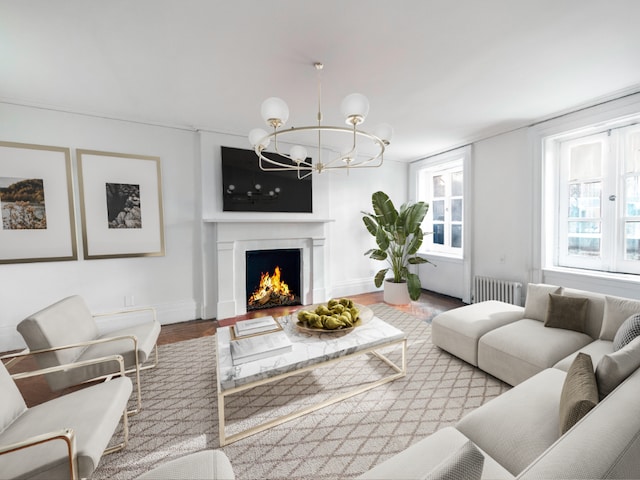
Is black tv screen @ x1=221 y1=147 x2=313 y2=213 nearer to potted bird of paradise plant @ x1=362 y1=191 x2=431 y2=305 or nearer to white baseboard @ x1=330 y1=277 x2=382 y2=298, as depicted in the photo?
potted bird of paradise plant @ x1=362 y1=191 x2=431 y2=305

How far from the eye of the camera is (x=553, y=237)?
3529 mm

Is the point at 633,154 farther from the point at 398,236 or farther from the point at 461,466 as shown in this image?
the point at 461,466

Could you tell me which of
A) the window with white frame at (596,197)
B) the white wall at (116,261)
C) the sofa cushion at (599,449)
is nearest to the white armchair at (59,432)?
the sofa cushion at (599,449)

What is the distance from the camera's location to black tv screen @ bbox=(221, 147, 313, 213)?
149 inches

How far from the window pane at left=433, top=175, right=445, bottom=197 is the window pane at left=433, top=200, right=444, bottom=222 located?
15 cm

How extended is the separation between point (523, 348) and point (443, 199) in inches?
136

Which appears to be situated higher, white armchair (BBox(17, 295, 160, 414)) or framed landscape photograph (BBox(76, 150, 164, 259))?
framed landscape photograph (BBox(76, 150, 164, 259))

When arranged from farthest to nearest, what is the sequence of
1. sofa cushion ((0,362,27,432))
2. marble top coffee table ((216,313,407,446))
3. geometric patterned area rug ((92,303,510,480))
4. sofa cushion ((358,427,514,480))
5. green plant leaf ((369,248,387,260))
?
green plant leaf ((369,248,387,260)), marble top coffee table ((216,313,407,446)), geometric patterned area rug ((92,303,510,480)), sofa cushion ((0,362,27,432)), sofa cushion ((358,427,514,480))

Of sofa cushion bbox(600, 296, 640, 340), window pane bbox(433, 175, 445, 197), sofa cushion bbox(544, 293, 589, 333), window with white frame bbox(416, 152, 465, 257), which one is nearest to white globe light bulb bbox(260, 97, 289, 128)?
sofa cushion bbox(544, 293, 589, 333)

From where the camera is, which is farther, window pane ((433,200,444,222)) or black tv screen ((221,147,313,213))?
window pane ((433,200,444,222))

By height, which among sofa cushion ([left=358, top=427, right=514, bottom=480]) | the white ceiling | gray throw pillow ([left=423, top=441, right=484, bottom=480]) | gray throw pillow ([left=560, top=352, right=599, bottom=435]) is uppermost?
the white ceiling

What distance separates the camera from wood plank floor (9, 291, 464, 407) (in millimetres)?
2220

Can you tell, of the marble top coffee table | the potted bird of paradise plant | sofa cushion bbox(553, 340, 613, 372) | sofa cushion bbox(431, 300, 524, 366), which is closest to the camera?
the marble top coffee table

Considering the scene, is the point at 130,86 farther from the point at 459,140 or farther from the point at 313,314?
the point at 459,140
